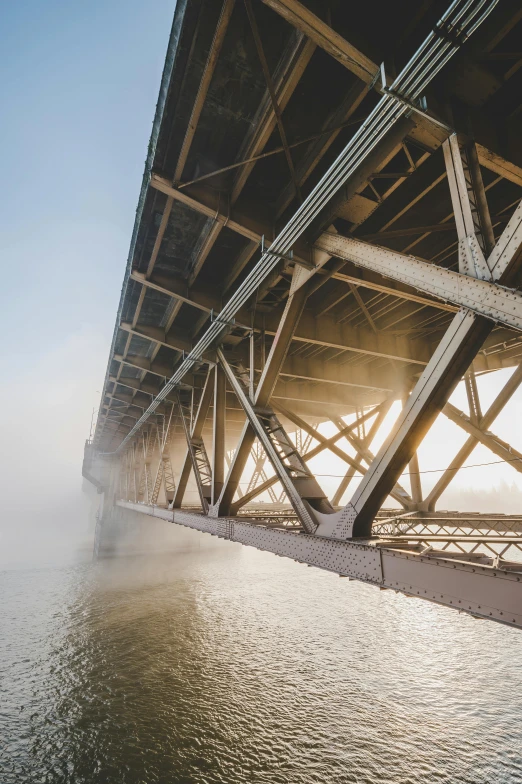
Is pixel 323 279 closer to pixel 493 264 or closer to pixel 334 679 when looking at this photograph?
pixel 493 264

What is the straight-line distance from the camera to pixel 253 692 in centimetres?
1098

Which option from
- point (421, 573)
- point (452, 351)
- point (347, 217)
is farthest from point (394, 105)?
point (421, 573)

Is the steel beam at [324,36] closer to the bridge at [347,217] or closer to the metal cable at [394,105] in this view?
the bridge at [347,217]

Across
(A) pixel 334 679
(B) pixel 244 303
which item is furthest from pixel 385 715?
(B) pixel 244 303

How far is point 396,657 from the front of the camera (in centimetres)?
1324

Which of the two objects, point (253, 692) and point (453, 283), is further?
point (253, 692)

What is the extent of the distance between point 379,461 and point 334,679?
1206 centimetres

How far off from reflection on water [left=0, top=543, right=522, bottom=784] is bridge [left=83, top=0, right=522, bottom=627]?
5.49 metres

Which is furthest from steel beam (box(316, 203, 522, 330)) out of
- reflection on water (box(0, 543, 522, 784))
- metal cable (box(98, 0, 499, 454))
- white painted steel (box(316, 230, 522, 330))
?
reflection on water (box(0, 543, 522, 784))

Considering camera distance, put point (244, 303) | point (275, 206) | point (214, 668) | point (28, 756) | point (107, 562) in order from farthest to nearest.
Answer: point (107, 562) → point (214, 668) → point (28, 756) → point (244, 303) → point (275, 206)

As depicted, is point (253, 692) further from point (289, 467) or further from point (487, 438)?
point (487, 438)

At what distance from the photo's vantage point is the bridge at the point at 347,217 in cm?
312

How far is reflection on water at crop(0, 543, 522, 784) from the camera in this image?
8.08 meters

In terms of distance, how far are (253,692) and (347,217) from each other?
44.7 ft
